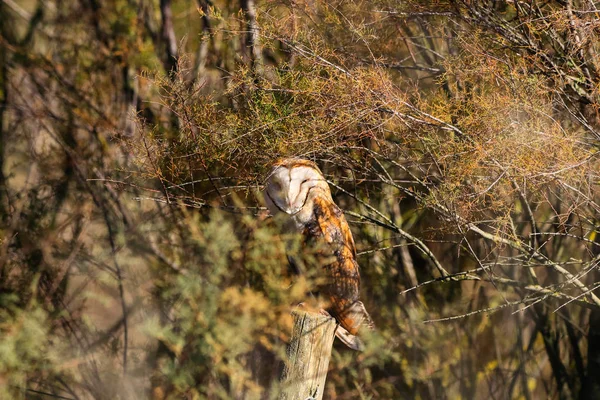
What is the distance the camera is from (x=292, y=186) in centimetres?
219

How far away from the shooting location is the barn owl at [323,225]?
2.21 meters

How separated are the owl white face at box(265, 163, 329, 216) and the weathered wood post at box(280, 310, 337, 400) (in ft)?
1.20

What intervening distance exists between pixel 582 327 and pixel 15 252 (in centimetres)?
289

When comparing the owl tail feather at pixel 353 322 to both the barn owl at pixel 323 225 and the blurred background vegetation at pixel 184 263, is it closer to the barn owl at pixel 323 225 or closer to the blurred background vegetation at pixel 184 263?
the barn owl at pixel 323 225

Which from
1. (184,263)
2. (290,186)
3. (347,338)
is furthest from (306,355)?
(184,263)

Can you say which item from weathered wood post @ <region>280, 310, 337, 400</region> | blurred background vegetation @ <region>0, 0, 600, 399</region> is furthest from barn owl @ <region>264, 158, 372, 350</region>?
blurred background vegetation @ <region>0, 0, 600, 399</region>

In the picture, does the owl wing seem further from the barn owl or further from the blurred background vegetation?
the blurred background vegetation

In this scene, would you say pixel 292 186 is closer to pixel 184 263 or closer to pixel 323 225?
Result: pixel 323 225

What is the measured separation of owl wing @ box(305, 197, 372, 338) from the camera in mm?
2314

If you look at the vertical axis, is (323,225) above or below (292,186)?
below

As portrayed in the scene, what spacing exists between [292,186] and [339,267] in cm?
42

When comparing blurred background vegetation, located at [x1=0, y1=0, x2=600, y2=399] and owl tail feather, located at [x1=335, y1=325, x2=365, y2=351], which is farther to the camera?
blurred background vegetation, located at [x1=0, y1=0, x2=600, y2=399]

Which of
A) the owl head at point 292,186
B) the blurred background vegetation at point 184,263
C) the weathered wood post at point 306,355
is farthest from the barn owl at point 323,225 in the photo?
the blurred background vegetation at point 184,263

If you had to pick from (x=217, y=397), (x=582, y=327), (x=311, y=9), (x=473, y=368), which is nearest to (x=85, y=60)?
(x=311, y=9)
